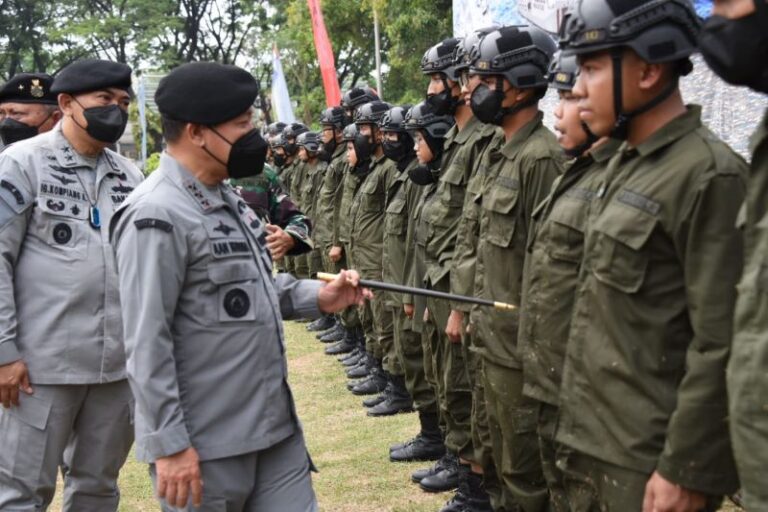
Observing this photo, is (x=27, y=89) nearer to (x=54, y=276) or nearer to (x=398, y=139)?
(x=54, y=276)

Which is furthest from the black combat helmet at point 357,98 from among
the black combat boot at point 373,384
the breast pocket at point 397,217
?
the breast pocket at point 397,217

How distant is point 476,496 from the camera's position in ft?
19.3

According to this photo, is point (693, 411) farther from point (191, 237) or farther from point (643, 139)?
point (191, 237)

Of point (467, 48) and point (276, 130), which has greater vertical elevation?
point (467, 48)

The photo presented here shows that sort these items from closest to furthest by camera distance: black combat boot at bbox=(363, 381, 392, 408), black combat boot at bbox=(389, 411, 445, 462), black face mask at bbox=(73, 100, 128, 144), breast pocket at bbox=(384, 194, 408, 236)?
black face mask at bbox=(73, 100, 128, 144) → black combat boot at bbox=(389, 411, 445, 462) → breast pocket at bbox=(384, 194, 408, 236) → black combat boot at bbox=(363, 381, 392, 408)

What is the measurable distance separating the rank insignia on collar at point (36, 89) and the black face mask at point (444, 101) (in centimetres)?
244

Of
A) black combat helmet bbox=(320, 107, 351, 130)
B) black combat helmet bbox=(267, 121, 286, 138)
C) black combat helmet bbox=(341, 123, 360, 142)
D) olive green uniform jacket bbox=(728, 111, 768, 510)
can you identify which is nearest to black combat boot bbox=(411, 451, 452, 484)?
black combat helmet bbox=(341, 123, 360, 142)

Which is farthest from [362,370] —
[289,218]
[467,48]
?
[467,48]

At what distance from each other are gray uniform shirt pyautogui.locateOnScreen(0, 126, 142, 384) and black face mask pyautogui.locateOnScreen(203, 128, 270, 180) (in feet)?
4.40

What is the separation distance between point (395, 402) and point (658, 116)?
5803 mm

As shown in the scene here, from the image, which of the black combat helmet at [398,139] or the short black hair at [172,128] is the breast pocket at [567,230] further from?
the black combat helmet at [398,139]

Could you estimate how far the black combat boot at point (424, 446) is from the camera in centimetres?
720

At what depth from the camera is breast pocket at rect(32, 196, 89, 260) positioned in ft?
15.3

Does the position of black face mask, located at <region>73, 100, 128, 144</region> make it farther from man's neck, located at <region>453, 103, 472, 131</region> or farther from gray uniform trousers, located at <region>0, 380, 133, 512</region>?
man's neck, located at <region>453, 103, 472, 131</region>
